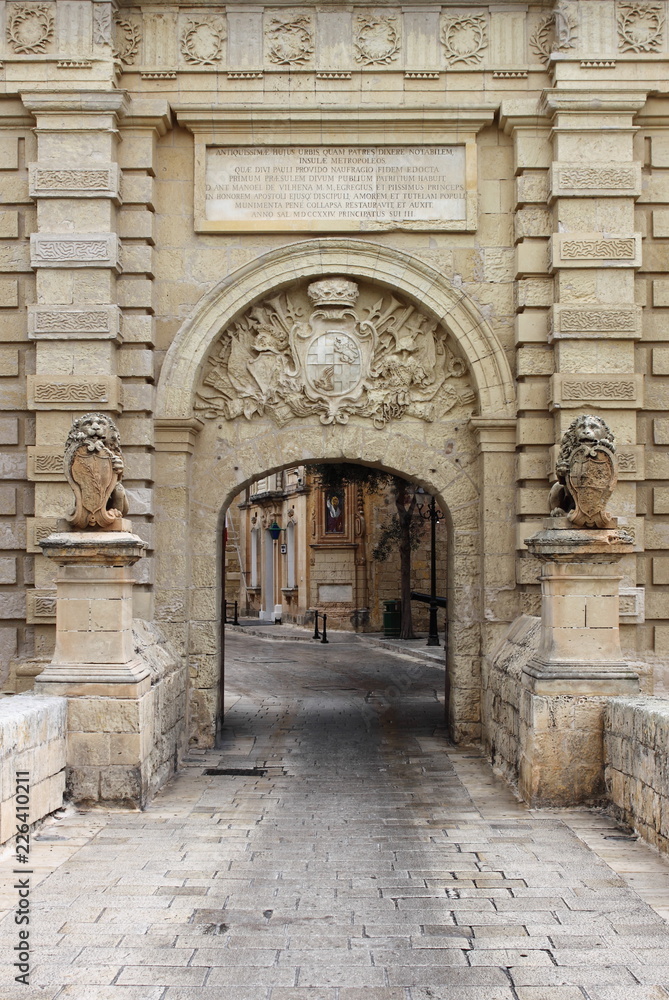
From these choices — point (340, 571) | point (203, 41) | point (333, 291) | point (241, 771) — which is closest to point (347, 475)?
point (340, 571)

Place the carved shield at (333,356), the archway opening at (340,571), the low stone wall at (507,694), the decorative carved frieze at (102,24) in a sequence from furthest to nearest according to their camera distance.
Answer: the archway opening at (340,571)
the carved shield at (333,356)
the decorative carved frieze at (102,24)
the low stone wall at (507,694)

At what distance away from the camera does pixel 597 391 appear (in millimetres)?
8789

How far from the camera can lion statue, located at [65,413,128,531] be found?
7004 millimetres

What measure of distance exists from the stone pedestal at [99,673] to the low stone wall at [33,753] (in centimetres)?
16

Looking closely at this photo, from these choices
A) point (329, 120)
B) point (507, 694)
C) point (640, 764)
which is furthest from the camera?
point (329, 120)

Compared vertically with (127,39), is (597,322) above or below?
below

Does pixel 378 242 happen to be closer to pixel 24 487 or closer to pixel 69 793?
pixel 24 487

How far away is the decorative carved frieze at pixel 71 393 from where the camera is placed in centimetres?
875

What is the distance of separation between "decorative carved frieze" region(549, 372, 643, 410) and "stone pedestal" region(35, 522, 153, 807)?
13.4 ft

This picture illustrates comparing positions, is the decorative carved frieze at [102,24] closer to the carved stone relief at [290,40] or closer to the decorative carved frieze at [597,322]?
the carved stone relief at [290,40]

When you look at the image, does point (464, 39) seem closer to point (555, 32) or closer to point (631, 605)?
point (555, 32)

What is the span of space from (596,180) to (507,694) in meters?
4.64

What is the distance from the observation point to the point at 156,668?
7867mm

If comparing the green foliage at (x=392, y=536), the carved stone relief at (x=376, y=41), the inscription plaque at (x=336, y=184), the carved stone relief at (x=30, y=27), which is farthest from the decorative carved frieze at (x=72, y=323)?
the green foliage at (x=392, y=536)
